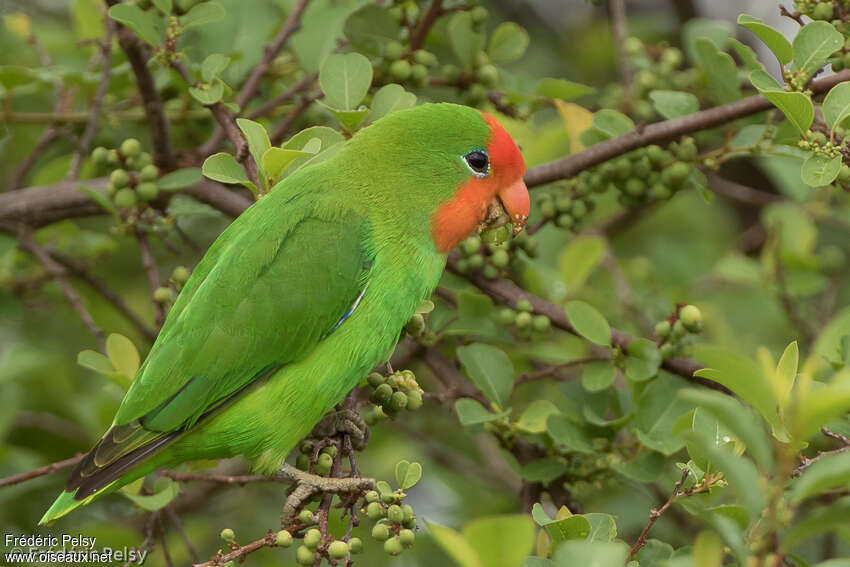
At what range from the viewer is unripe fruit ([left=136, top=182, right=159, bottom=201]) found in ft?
8.77

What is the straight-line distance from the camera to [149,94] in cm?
272

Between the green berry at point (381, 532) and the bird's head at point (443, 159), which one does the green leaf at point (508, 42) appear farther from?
the green berry at point (381, 532)

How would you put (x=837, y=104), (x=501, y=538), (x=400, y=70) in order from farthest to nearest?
(x=400, y=70) < (x=837, y=104) < (x=501, y=538)

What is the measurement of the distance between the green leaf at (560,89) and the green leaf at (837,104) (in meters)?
0.87

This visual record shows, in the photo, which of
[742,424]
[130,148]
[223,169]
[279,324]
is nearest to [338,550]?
[279,324]

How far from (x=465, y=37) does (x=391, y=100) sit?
0.49 meters

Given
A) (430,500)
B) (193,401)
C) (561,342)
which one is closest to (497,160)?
(193,401)

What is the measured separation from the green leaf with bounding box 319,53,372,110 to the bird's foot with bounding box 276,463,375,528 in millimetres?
986

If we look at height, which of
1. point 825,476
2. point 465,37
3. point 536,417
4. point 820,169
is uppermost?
point 825,476

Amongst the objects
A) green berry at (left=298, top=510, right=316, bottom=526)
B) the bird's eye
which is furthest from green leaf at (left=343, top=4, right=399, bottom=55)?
green berry at (left=298, top=510, right=316, bottom=526)

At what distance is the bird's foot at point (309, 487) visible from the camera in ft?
6.64

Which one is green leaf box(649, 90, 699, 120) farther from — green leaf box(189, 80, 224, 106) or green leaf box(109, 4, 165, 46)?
green leaf box(109, 4, 165, 46)

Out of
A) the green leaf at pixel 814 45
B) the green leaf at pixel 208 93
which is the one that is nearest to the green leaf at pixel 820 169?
the green leaf at pixel 814 45

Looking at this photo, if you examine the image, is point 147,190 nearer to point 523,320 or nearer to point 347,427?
point 347,427
